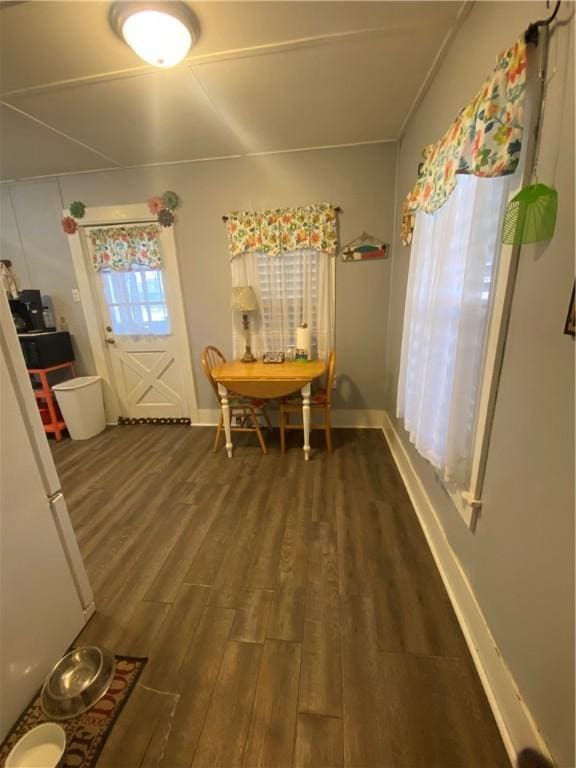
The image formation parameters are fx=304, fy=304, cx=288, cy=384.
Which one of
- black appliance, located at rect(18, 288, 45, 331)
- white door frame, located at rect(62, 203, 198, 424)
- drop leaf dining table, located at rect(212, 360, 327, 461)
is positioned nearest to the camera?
drop leaf dining table, located at rect(212, 360, 327, 461)

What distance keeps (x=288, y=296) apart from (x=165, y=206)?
1.39m

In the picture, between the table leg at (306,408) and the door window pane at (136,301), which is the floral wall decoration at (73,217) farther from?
the table leg at (306,408)

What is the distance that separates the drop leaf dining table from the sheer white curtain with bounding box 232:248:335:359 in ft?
1.27

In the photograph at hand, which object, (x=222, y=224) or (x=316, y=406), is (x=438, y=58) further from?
(x=316, y=406)

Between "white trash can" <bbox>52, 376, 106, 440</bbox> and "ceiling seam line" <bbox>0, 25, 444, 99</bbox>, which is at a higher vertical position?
"ceiling seam line" <bbox>0, 25, 444, 99</bbox>

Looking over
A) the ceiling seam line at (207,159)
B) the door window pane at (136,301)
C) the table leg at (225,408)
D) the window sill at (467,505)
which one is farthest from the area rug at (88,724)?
the ceiling seam line at (207,159)

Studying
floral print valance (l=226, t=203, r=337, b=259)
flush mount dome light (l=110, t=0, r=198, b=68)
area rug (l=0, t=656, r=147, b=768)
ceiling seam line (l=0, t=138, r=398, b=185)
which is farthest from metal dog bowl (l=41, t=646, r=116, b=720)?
ceiling seam line (l=0, t=138, r=398, b=185)

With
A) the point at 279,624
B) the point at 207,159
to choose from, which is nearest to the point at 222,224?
the point at 207,159

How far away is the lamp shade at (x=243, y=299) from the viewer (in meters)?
2.72

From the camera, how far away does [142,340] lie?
3.24m

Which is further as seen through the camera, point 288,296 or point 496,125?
point 288,296

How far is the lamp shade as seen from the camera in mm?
2725

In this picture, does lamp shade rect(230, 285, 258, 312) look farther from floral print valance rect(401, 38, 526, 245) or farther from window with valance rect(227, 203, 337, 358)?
floral print valance rect(401, 38, 526, 245)

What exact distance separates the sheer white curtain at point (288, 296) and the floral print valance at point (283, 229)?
70 millimetres
